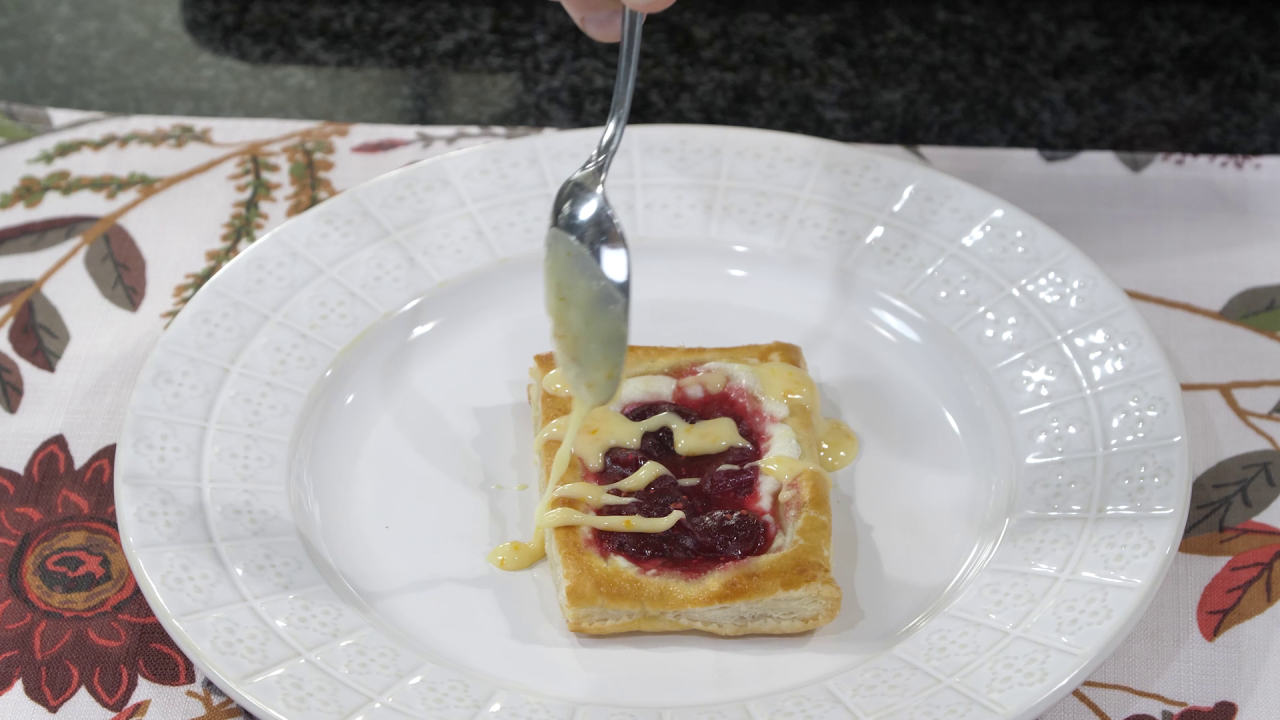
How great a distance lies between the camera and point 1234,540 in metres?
2.55

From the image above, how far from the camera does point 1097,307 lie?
2.86 m

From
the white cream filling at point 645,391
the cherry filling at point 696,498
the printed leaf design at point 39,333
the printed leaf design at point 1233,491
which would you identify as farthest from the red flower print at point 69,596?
the printed leaf design at point 1233,491

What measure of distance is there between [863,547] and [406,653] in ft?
3.46

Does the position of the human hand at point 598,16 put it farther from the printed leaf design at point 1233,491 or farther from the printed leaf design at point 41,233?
the printed leaf design at point 1233,491

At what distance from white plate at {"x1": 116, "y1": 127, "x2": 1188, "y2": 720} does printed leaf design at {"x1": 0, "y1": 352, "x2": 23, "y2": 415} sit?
47 cm

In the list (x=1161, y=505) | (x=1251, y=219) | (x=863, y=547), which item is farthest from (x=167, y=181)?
(x=1251, y=219)

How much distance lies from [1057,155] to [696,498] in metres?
1.82

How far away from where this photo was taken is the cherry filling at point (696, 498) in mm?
2386

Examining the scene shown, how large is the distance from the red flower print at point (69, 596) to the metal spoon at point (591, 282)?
1.05 metres

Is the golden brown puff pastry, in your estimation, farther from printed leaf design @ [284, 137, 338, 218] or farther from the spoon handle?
printed leaf design @ [284, 137, 338, 218]

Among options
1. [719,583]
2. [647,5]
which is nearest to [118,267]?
[647,5]

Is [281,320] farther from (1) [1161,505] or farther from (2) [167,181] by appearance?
(1) [1161,505]

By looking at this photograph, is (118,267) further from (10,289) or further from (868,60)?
(868,60)

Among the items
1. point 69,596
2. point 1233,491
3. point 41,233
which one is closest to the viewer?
point 69,596
